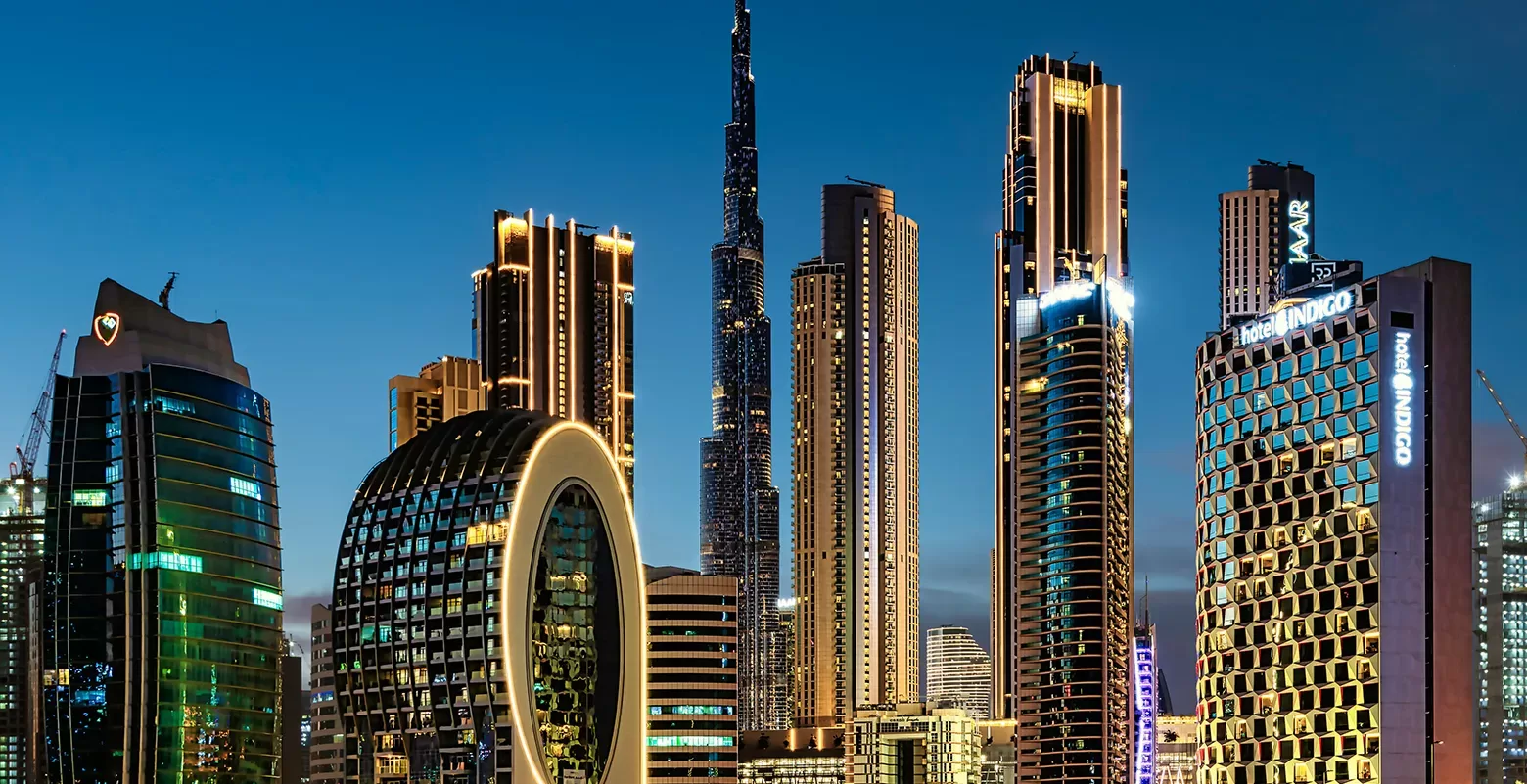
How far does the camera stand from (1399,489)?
115 meters

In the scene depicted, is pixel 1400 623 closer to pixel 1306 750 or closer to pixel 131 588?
pixel 1306 750

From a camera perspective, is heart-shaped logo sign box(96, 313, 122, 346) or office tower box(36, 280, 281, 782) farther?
heart-shaped logo sign box(96, 313, 122, 346)

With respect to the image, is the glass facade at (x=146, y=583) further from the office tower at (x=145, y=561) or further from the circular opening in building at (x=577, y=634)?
the circular opening in building at (x=577, y=634)

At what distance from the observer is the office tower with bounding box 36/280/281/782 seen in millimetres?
162375

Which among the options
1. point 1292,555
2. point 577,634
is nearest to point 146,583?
Answer: point 577,634

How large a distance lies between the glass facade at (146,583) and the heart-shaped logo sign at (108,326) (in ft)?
11.3

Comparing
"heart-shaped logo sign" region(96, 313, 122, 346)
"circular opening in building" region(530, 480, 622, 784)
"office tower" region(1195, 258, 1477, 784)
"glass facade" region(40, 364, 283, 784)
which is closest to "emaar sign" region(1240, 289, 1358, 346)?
"office tower" region(1195, 258, 1477, 784)

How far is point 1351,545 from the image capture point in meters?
118

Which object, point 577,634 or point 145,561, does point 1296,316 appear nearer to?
point 577,634

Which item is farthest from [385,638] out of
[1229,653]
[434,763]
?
[1229,653]

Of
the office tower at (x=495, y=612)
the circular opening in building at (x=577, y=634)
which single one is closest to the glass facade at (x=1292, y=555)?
the office tower at (x=495, y=612)

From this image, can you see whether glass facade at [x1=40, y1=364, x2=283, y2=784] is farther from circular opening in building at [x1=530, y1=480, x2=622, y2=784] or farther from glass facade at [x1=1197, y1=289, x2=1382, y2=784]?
glass facade at [x1=1197, y1=289, x2=1382, y2=784]

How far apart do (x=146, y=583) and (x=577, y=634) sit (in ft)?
126

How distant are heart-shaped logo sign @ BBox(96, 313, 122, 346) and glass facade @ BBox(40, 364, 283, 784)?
11.3 ft
